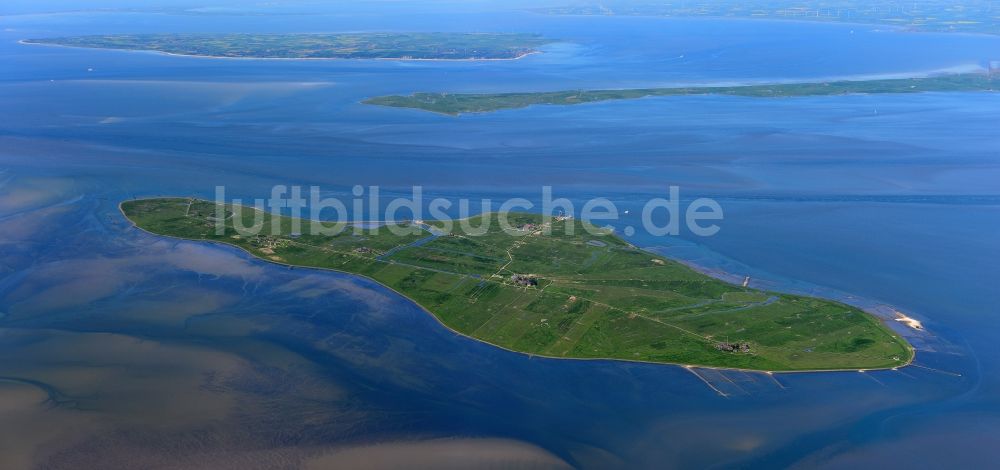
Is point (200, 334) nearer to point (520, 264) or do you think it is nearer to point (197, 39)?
point (520, 264)

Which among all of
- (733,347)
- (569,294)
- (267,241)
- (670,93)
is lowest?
(733,347)

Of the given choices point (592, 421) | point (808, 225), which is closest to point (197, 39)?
point (808, 225)

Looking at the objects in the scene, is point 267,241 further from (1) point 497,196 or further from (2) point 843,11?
(2) point 843,11

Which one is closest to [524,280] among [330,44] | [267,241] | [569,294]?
[569,294]

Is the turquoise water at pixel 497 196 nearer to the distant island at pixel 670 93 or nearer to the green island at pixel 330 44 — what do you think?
the distant island at pixel 670 93

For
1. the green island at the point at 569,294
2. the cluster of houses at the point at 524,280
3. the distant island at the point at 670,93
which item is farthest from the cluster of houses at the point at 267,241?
the distant island at the point at 670,93

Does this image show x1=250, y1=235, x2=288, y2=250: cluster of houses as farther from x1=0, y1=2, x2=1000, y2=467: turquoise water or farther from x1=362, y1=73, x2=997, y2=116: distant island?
x1=362, y1=73, x2=997, y2=116: distant island

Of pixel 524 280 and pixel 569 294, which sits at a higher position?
pixel 524 280

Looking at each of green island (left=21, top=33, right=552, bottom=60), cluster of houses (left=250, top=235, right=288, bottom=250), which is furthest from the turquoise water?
green island (left=21, top=33, right=552, bottom=60)
